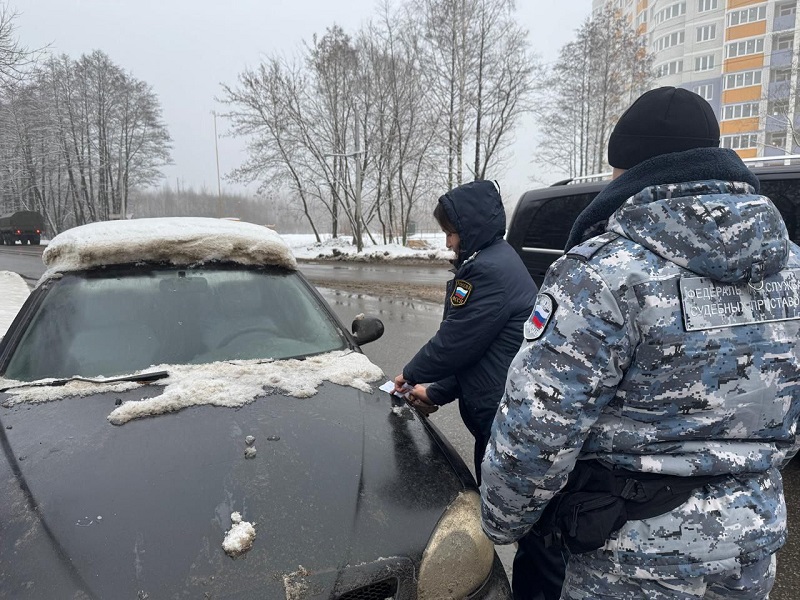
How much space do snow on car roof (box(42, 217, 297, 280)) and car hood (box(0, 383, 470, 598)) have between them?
3.15ft

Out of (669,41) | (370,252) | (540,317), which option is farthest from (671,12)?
(540,317)

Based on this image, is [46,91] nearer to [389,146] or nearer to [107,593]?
[389,146]

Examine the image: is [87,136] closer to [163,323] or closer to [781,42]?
[163,323]

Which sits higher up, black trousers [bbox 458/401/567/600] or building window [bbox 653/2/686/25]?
building window [bbox 653/2/686/25]

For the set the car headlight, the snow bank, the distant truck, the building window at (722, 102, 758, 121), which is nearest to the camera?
the car headlight

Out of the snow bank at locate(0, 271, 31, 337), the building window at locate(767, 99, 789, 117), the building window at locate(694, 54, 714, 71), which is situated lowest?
the snow bank at locate(0, 271, 31, 337)

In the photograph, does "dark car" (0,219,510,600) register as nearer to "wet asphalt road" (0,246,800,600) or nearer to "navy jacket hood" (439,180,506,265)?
"navy jacket hood" (439,180,506,265)

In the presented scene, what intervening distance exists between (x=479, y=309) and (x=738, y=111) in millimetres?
57062

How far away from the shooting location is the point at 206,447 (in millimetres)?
1764

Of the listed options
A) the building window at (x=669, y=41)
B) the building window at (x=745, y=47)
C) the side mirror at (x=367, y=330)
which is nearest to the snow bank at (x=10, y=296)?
the side mirror at (x=367, y=330)

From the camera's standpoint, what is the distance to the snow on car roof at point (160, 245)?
276cm

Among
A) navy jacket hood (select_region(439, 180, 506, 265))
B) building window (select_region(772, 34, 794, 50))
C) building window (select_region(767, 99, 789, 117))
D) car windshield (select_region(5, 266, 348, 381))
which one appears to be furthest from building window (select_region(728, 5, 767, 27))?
car windshield (select_region(5, 266, 348, 381))

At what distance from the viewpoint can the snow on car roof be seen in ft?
9.07

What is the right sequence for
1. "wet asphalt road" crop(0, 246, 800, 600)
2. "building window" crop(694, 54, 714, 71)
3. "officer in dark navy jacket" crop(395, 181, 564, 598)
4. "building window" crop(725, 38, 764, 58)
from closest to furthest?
"officer in dark navy jacket" crop(395, 181, 564, 598)
"wet asphalt road" crop(0, 246, 800, 600)
"building window" crop(725, 38, 764, 58)
"building window" crop(694, 54, 714, 71)
